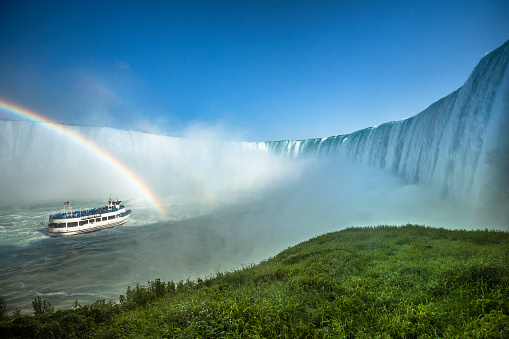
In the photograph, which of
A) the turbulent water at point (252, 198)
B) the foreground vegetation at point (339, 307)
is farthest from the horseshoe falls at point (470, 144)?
the foreground vegetation at point (339, 307)

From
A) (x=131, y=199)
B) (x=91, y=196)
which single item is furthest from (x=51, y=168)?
(x=131, y=199)

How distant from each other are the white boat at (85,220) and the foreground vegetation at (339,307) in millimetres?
21462

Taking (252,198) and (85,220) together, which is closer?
(85,220)

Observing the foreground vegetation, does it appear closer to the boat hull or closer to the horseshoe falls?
the horseshoe falls

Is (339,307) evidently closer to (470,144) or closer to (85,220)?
(470,144)

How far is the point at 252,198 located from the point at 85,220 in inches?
974

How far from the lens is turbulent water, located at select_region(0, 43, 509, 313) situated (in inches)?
588

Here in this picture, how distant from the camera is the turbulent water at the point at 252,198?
14.9 meters

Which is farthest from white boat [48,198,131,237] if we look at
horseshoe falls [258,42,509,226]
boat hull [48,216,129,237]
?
horseshoe falls [258,42,509,226]

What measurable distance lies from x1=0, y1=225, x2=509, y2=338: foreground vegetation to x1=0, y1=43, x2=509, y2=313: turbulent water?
28.9ft

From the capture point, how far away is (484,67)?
16.4 metres

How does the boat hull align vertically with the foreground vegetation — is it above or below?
below

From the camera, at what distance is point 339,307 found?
17.4 feet

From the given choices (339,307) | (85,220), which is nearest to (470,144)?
(339,307)
